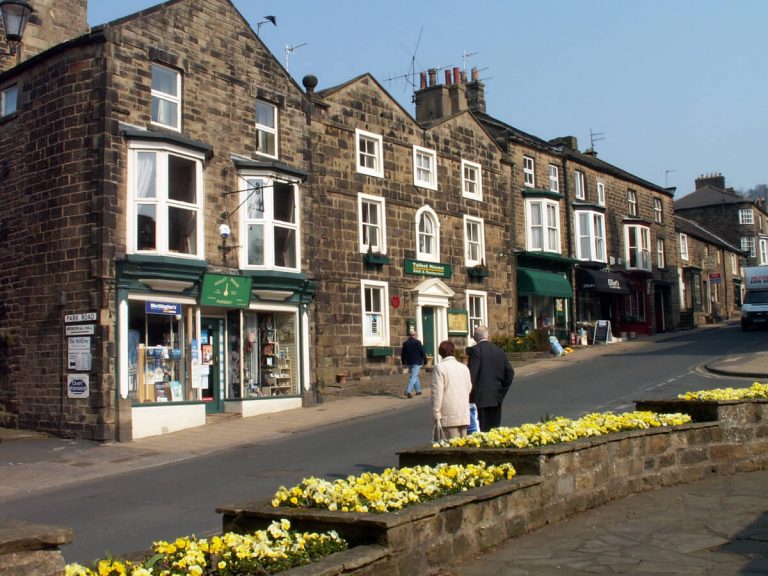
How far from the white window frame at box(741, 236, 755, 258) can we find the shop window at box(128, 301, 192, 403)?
202 feet

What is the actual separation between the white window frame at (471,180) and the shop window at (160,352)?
47.4 feet

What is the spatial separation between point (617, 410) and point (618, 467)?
843 centimetres

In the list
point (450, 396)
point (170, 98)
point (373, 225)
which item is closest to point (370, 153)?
point (373, 225)

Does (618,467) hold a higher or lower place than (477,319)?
lower

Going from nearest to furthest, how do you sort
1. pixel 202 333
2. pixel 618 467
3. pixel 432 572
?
pixel 432 572, pixel 618 467, pixel 202 333

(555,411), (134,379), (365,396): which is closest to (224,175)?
A: (134,379)

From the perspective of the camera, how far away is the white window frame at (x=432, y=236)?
2892cm

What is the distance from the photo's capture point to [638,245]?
45125 millimetres

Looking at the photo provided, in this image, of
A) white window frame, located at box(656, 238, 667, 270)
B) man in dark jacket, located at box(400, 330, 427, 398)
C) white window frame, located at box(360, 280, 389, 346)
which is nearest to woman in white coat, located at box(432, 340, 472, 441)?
man in dark jacket, located at box(400, 330, 427, 398)

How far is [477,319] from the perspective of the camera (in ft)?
104

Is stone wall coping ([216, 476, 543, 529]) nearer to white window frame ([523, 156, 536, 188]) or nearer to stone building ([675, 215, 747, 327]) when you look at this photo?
white window frame ([523, 156, 536, 188])

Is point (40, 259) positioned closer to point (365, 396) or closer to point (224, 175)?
point (224, 175)

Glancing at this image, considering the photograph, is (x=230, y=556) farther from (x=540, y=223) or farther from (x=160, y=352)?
(x=540, y=223)

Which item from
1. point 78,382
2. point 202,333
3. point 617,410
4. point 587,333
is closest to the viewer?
point 617,410
